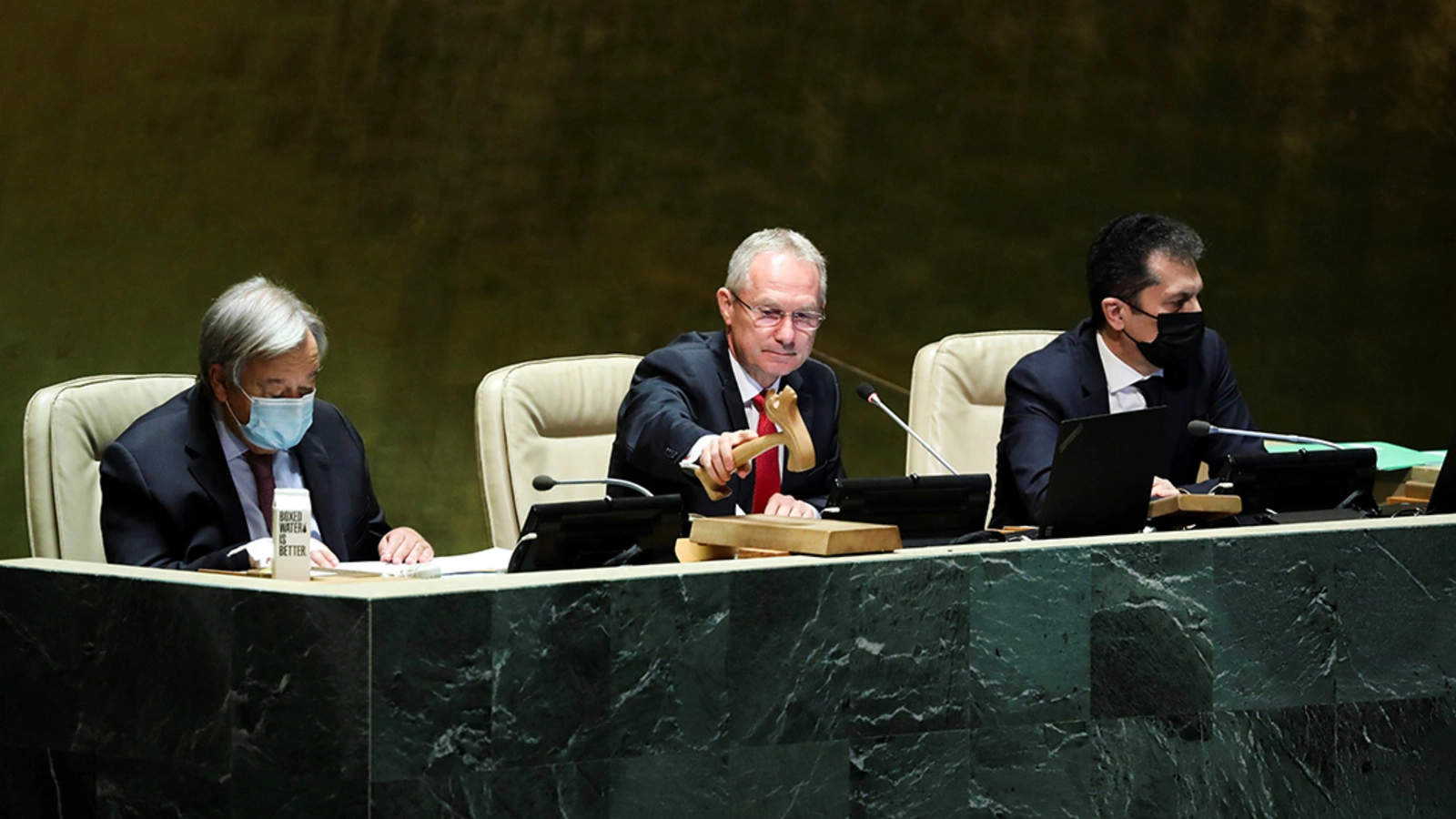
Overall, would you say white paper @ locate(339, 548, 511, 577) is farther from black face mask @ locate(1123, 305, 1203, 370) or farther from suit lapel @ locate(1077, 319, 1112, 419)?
black face mask @ locate(1123, 305, 1203, 370)

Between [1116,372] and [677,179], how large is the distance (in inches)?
69.4

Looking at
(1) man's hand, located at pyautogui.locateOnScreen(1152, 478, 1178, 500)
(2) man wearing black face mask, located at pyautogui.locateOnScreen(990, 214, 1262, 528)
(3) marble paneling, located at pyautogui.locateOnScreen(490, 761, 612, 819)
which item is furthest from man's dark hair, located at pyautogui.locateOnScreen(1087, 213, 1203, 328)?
(3) marble paneling, located at pyautogui.locateOnScreen(490, 761, 612, 819)

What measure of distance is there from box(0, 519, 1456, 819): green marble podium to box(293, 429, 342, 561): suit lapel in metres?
0.96

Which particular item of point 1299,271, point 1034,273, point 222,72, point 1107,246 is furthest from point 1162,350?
point 222,72

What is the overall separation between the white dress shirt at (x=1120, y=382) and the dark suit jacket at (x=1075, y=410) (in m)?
0.02

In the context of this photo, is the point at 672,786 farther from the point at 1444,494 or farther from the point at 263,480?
the point at 1444,494

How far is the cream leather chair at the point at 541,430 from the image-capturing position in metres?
3.39

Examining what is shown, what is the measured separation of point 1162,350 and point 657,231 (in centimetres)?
183

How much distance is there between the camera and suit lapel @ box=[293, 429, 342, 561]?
2.91 meters

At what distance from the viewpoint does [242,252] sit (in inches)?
175

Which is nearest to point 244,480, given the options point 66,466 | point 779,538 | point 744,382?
point 66,466

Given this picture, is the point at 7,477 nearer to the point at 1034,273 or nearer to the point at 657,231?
the point at 657,231

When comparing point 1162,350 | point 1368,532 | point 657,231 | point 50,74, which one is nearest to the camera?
point 1368,532

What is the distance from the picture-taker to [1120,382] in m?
3.54
